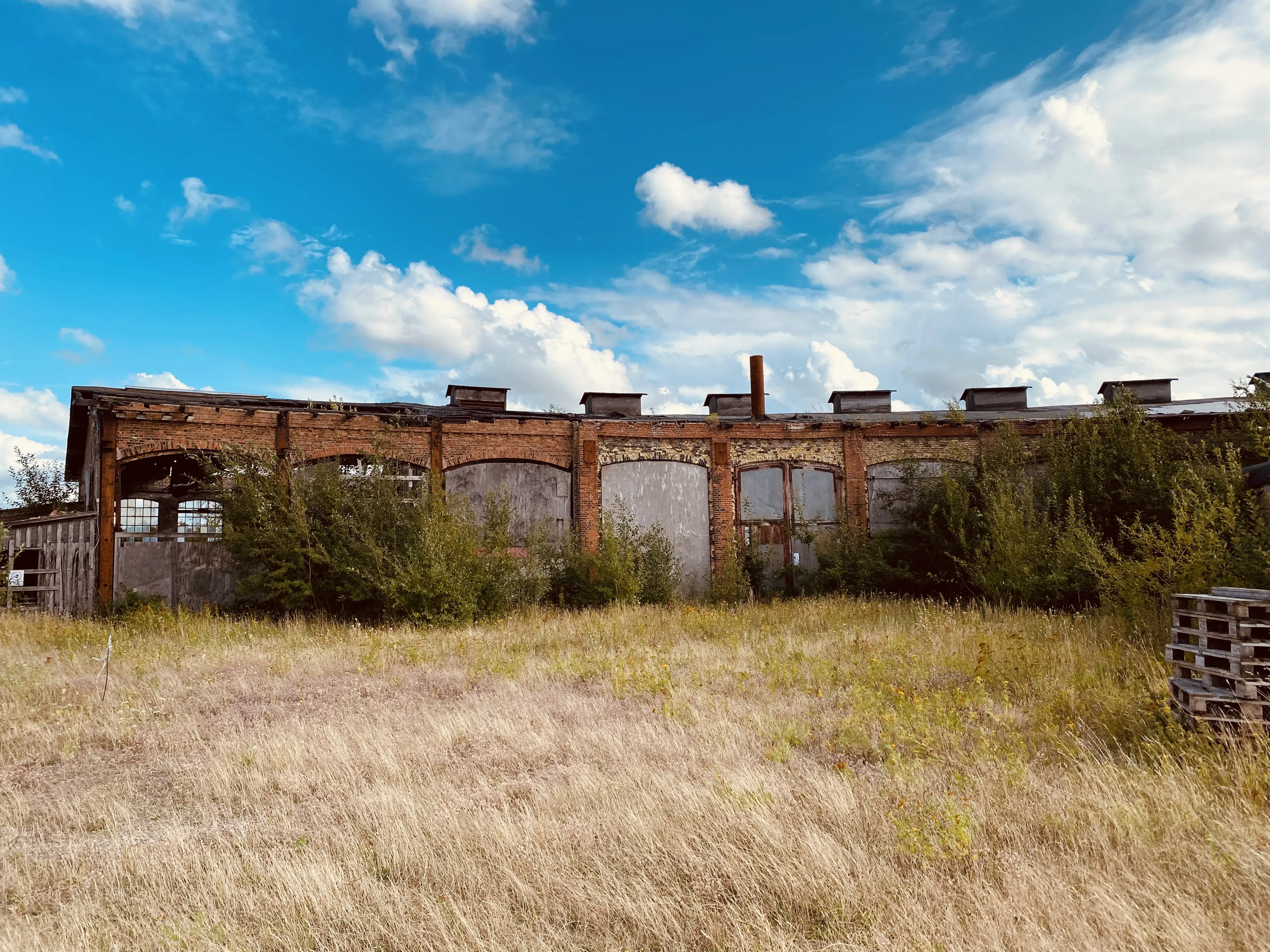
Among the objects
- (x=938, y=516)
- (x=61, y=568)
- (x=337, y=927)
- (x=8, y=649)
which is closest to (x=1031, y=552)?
(x=938, y=516)

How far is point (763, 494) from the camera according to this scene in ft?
59.2

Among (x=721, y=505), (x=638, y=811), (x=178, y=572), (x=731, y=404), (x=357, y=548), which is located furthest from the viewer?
(x=731, y=404)

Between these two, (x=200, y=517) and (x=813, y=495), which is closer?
(x=200, y=517)

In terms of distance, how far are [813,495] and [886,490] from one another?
1.68m

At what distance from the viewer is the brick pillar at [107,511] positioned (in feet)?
44.5

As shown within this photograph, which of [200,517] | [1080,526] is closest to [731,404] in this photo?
[1080,526]

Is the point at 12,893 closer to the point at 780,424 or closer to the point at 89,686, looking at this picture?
the point at 89,686

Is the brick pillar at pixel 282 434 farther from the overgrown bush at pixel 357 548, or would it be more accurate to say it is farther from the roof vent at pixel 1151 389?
the roof vent at pixel 1151 389

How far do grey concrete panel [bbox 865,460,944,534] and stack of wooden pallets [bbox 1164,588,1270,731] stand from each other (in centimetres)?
1229

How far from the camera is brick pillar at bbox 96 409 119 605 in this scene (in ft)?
44.5

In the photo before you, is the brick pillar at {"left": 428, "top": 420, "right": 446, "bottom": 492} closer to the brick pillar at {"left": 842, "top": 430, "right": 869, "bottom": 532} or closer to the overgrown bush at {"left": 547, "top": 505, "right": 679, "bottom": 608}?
the overgrown bush at {"left": 547, "top": 505, "right": 679, "bottom": 608}

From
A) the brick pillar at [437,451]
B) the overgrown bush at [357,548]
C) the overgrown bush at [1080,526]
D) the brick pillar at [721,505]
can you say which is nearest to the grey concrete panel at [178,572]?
the overgrown bush at [357,548]

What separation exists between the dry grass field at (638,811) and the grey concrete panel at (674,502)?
8.51 meters

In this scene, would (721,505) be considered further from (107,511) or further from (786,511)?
(107,511)
